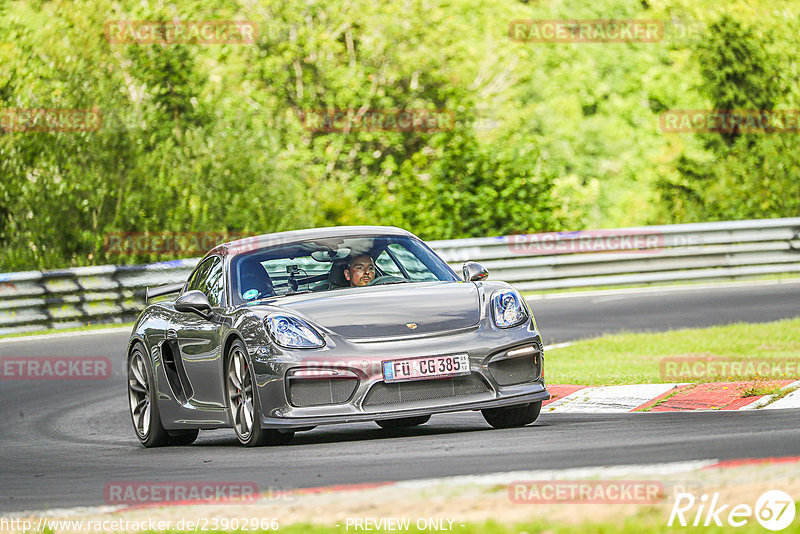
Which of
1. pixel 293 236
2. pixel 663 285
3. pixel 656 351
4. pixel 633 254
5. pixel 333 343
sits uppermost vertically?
pixel 293 236

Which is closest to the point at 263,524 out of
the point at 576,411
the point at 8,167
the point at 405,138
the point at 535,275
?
the point at 576,411

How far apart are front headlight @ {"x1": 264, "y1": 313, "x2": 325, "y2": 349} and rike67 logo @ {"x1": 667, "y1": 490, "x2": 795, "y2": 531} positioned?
3.52 metres

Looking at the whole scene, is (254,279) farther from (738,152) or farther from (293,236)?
(738,152)

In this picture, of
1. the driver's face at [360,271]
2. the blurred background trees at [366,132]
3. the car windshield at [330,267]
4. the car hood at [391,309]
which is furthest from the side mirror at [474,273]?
the blurred background trees at [366,132]

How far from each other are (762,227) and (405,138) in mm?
18381

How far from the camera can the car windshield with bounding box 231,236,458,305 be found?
9609 millimetres

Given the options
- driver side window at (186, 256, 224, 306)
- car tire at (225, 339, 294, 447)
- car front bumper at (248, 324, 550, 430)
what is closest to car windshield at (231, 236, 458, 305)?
driver side window at (186, 256, 224, 306)

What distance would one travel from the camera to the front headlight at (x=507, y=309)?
352 inches

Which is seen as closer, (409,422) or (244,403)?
(244,403)

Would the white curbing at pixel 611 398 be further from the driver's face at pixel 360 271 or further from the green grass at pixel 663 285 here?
the green grass at pixel 663 285

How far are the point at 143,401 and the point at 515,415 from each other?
9.55 feet

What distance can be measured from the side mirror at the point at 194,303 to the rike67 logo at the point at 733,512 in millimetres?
4654

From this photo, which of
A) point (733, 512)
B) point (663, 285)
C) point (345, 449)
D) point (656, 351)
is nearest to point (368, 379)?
point (345, 449)

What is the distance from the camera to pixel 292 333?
28.3 feet
